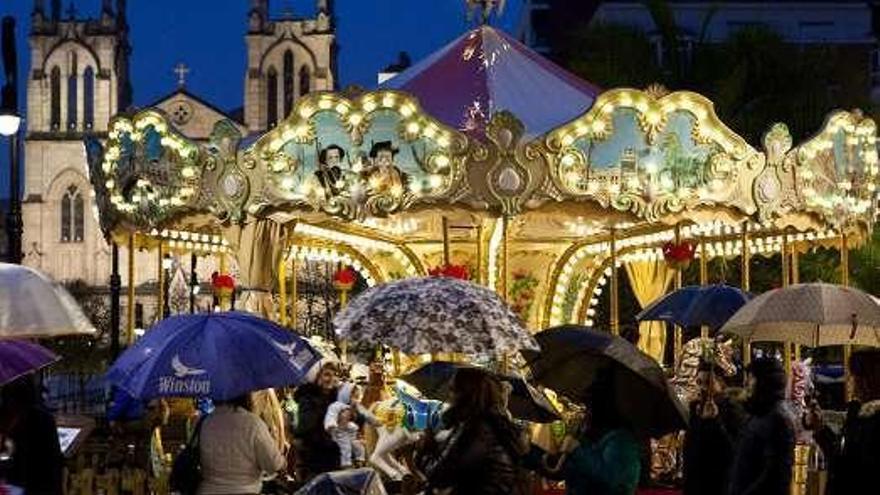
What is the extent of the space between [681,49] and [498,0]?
21348mm

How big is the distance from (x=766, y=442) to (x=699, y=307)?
25.1ft

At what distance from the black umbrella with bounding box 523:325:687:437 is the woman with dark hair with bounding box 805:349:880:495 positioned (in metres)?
0.80

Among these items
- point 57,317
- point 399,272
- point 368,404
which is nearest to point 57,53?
point 399,272

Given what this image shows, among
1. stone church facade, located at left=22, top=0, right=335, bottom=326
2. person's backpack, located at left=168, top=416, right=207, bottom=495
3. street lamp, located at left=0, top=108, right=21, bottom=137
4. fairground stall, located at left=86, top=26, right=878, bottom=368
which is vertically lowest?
person's backpack, located at left=168, top=416, right=207, bottom=495

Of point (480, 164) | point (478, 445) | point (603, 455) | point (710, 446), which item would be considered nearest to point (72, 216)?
point (480, 164)

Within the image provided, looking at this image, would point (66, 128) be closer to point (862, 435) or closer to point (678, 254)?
point (678, 254)

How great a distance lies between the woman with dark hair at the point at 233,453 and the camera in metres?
9.62

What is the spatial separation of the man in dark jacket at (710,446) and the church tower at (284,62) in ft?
248

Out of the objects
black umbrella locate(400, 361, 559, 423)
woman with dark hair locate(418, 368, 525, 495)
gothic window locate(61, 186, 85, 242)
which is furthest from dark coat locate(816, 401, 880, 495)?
gothic window locate(61, 186, 85, 242)

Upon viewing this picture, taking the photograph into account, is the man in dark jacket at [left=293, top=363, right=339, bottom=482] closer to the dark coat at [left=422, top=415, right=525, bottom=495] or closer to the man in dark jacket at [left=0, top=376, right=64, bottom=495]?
the man in dark jacket at [left=0, top=376, right=64, bottom=495]

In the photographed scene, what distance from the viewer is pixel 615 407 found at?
319 inches

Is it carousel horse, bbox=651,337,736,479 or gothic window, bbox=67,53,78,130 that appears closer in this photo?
carousel horse, bbox=651,337,736,479

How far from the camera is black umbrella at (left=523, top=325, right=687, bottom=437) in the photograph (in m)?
8.80

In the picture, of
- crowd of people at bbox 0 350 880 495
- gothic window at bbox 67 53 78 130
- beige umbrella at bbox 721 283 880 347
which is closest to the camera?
crowd of people at bbox 0 350 880 495
